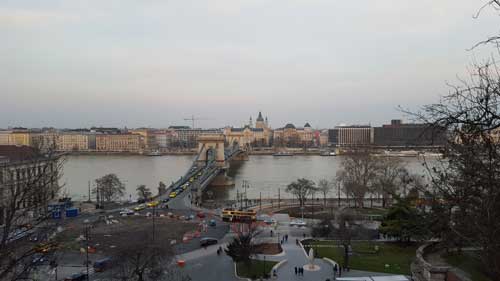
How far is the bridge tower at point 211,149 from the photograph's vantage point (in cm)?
3584

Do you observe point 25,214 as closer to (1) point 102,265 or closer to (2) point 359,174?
(1) point 102,265

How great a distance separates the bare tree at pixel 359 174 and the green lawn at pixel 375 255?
22.4 feet

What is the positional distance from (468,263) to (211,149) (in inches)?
1311

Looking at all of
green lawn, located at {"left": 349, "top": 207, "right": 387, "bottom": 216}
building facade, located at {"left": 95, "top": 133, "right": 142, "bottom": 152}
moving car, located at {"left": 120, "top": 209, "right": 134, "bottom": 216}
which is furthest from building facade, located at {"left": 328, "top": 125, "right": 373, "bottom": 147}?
moving car, located at {"left": 120, "top": 209, "right": 134, "bottom": 216}

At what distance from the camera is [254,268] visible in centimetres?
959

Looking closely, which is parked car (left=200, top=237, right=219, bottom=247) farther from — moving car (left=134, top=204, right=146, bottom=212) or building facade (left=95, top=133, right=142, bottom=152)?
building facade (left=95, top=133, right=142, bottom=152)

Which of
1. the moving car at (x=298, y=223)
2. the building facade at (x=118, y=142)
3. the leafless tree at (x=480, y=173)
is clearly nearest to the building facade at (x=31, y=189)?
the leafless tree at (x=480, y=173)

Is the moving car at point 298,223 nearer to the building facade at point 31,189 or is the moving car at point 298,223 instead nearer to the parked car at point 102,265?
the parked car at point 102,265

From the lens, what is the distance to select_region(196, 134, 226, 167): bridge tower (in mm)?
35844

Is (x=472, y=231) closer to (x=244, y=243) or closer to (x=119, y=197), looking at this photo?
(x=244, y=243)

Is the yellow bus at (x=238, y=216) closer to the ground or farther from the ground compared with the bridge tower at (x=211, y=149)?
closer to the ground

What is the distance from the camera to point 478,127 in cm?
205

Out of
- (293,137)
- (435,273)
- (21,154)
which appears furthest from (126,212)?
(293,137)

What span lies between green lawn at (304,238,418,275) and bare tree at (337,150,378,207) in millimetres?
6813
